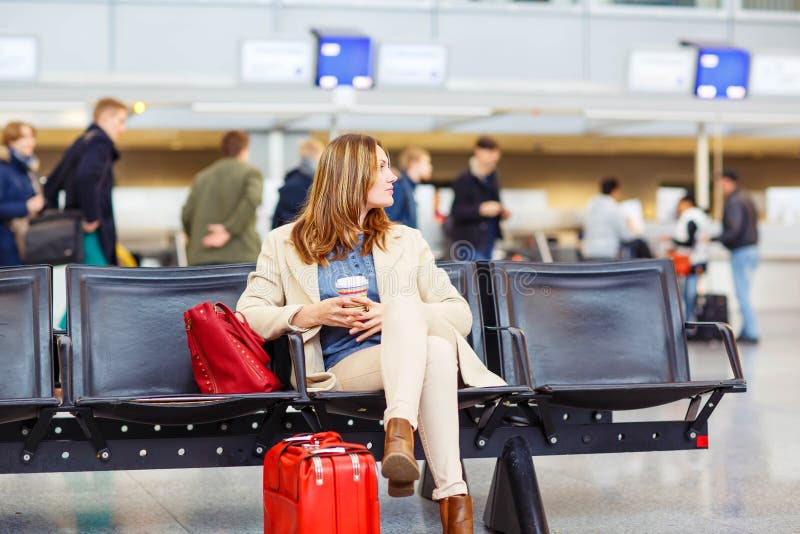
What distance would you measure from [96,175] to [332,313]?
3.52 metres

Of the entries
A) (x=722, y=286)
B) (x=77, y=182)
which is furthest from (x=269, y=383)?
(x=722, y=286)

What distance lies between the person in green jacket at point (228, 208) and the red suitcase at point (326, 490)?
15.3 feet

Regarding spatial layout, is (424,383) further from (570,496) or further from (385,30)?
(385,30)

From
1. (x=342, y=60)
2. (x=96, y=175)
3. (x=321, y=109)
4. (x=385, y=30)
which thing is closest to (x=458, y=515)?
(x=96, y=175)

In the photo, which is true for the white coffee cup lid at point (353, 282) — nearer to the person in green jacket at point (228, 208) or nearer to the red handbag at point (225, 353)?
the red handbag at point (225, 353)

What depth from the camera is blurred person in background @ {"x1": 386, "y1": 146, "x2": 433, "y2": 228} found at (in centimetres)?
719

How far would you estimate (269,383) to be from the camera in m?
3.52

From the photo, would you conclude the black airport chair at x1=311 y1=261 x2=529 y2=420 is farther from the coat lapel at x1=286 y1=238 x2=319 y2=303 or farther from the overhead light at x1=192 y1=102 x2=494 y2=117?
the overhead light at x1=192 y1=102 x2=494 y2=117

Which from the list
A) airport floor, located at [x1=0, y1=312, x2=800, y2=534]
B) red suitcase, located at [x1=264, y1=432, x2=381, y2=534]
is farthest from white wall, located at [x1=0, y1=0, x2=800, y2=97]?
red suitcase, located at [x1=264, y1=432, x2=381, y2=534]

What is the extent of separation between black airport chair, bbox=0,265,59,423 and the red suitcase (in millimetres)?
972

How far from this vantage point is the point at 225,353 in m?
3.50

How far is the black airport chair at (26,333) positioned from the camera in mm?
3668

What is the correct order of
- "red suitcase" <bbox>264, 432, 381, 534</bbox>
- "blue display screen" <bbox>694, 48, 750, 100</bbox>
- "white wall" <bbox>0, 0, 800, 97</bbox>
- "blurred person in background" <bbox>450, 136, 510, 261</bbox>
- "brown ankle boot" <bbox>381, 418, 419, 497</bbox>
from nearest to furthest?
"red suitcase" <bbox>264, 432, 381, 534</bbox>
"brown ankle boot" <bbox>381, 418, 419, 497</bbox>
"blurred person in background" <bbox>450, 136, 510, 261</bbox>
"blue display screen" <bbox>694, 48, 750, 100</bbox>
"white wall" <bbox>0, 0, 800, 97</bbox>

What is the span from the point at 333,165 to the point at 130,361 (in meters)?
0.94
